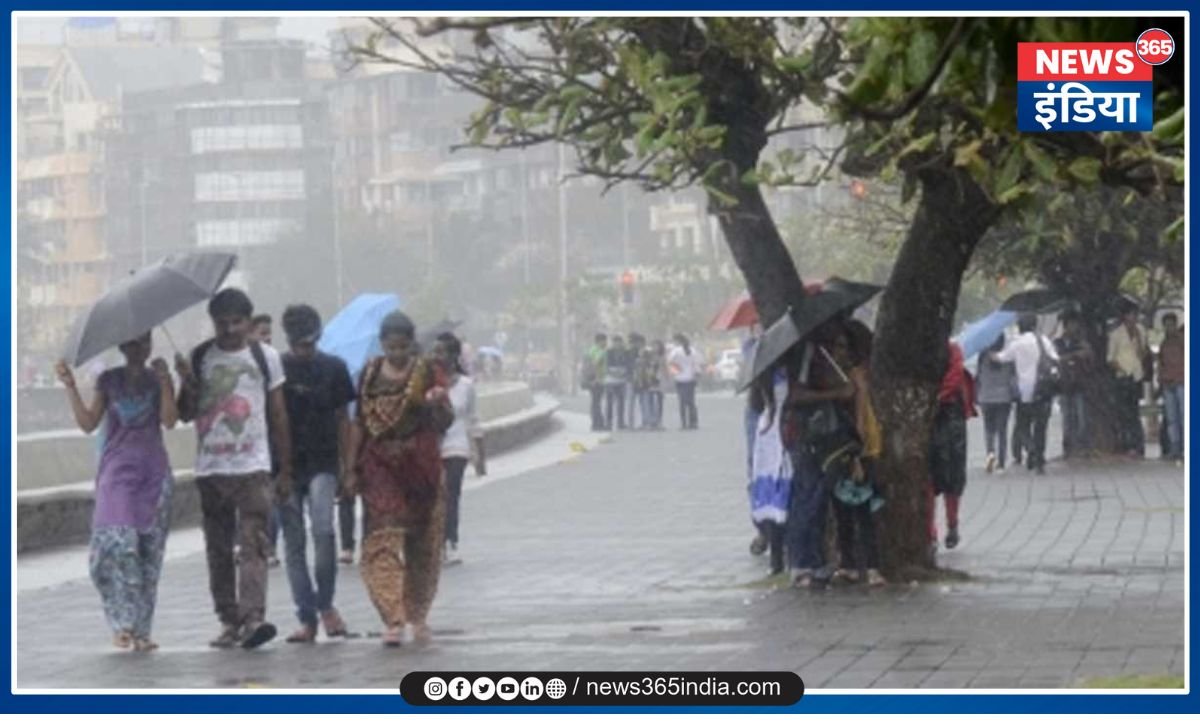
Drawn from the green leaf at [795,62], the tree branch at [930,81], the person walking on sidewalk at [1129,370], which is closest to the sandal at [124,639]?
the green leaf at [795,62]

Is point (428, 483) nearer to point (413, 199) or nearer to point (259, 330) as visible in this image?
point (259, 330)

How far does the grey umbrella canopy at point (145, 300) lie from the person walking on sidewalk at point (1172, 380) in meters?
10.4

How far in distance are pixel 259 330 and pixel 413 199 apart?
2699 millimetres

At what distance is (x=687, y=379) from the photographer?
109 ft

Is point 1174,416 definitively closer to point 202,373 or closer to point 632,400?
point 632,400

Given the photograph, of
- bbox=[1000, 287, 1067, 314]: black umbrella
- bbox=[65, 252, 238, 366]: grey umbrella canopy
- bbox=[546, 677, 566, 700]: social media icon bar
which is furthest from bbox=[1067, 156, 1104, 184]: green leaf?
bbox=[1000, 287, 1067, 314]: black umbrella

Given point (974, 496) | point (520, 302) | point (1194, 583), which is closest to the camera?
point (1194, 583)

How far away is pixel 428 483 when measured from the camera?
12.9 metres

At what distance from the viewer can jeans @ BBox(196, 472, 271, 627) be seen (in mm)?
12602

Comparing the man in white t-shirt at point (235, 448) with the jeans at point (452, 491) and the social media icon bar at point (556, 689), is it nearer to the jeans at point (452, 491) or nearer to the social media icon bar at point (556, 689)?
the social media icon bar at point (556, 689)

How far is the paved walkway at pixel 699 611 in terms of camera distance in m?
11.0

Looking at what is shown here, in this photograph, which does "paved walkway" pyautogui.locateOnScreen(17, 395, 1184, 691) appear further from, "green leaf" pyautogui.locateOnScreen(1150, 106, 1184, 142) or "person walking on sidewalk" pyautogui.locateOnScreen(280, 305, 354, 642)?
"green leaf" pyautogui.locateOnScreen(1150, 106, 1184, 142)

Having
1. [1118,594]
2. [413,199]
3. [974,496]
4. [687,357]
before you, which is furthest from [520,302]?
[687,357]

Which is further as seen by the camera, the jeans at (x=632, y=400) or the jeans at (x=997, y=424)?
the jeans at (x=632, y=400)
